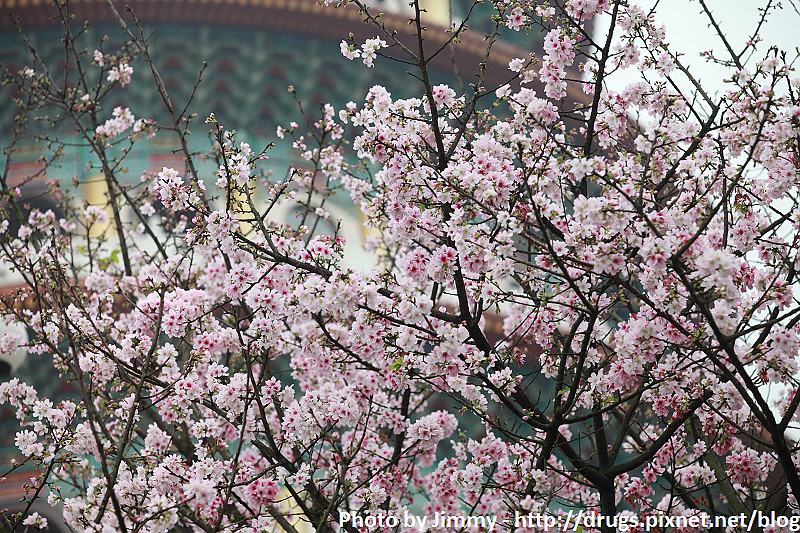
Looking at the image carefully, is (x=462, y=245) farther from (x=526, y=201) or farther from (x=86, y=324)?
(x=86, y=324)

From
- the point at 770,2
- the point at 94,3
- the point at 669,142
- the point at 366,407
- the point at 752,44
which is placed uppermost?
the point at 94,3

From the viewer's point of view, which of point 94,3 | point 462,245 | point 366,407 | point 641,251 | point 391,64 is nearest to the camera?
point 641,251

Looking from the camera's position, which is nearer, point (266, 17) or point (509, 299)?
point (509, 299)

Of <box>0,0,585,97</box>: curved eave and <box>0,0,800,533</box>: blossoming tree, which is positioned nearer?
<box>0,0,800,533</box>: blossoming tree

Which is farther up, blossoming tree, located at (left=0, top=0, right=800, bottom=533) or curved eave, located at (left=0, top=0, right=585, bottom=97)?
curved eave, located at (left=0, top=0, right=585, bottom=97)

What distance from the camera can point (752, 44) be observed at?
404 centimetres

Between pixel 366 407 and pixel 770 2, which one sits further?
pixel 366 407

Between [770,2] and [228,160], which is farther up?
[770,2]

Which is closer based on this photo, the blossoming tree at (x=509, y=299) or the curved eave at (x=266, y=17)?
the blossoming tree at (x=509, y=299)

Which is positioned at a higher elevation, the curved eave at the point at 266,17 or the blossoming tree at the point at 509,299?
the curved eave at the point at 266,17

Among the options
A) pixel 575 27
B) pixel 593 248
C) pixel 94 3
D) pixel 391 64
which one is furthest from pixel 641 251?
pixel 94 3

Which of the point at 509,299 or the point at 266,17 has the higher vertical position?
the point at 266,17

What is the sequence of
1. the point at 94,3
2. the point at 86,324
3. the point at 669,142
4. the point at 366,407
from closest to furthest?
the point at 669,142 → the point at 86,324 → the point at 366,407 → the point at 94,3

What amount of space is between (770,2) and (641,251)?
226 centimetres
